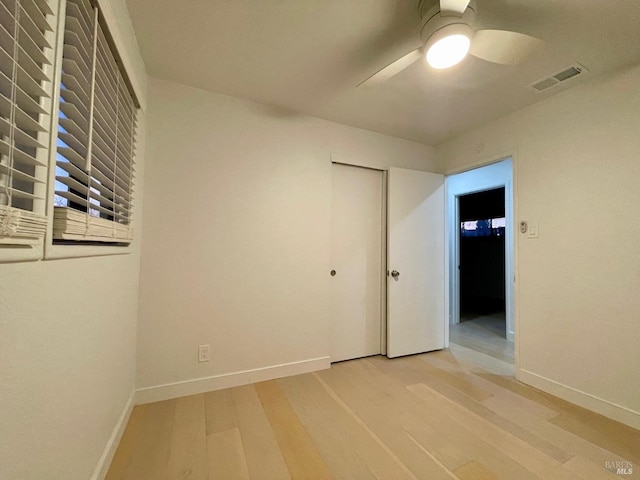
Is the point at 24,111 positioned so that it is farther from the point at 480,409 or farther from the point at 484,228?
the point at 484,228

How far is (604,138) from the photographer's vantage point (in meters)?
1.80

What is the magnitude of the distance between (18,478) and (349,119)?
2824 millimetres

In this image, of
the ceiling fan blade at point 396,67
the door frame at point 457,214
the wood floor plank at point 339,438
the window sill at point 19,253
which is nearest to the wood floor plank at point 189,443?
the wood floor plank at point 339,438

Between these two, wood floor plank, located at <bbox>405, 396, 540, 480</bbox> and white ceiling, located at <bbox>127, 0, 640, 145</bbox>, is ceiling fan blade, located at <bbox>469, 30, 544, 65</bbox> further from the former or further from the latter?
wood floor plank, located at <bbox>405, 396, 540, 480</bbox>

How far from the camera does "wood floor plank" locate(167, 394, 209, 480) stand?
4.15ft

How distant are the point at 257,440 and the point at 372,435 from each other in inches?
27.9

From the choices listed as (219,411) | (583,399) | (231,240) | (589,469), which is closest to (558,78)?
(583,399)

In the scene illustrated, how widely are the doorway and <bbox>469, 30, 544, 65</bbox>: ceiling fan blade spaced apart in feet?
5.59

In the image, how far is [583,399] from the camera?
72.7 inches

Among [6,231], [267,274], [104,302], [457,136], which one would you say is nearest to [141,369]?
[104,302]

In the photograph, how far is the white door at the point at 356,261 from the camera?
258cm

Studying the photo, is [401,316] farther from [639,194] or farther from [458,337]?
[639,194]

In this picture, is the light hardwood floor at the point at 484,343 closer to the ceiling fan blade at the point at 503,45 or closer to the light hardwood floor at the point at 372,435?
the light hardwood floor at the point at 372,435

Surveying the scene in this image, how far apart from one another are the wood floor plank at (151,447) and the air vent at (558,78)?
138 inches
